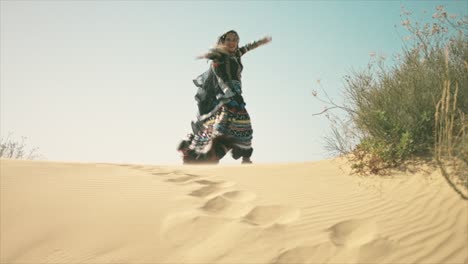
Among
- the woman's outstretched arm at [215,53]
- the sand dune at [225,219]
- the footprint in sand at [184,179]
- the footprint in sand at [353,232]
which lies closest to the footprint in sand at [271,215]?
the sand dune at [225,219]

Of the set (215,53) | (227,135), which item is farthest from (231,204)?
(215,53)

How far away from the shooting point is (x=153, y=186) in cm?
295

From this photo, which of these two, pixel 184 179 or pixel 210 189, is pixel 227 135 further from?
pixel 210 189

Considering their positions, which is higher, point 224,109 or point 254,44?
point 254,44

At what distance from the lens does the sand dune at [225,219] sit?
1.89 m

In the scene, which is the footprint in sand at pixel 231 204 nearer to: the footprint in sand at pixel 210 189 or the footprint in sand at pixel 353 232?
the footprint in sand at pixel 210 189

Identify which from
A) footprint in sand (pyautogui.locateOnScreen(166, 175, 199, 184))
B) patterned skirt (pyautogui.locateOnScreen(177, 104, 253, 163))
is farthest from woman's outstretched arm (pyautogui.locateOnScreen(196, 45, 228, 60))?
footprint in sand (pyautogui.locateOnScreen(166, 175, 199, 184))

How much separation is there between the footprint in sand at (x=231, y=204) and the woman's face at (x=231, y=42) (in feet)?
13.3

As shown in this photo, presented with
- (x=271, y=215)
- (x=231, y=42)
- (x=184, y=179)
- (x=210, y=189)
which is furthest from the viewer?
(x=231, y=42)

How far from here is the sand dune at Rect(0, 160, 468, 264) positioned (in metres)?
1.89

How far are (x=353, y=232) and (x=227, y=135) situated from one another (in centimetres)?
403

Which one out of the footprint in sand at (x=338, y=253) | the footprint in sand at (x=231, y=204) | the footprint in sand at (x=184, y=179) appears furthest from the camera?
the footprint in sand at (x=184, y=179)

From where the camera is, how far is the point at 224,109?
6094 mm

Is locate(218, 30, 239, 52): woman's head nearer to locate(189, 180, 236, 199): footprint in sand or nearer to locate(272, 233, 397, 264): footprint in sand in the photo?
locate(189, 180, 236, 199): footprint in sand
